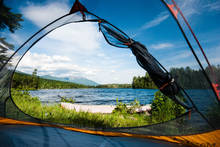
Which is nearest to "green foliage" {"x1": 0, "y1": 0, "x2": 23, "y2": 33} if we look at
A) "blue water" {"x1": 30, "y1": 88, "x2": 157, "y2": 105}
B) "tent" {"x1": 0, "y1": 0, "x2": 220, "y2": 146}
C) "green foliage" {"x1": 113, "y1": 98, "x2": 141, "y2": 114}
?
"tent" {"x1": 0, "y1": 0, "x2": 220, "y2": 146}

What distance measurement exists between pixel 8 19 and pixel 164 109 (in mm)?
2968

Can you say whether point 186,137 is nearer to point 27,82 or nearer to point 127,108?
point 127,108

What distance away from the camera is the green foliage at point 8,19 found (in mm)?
1887

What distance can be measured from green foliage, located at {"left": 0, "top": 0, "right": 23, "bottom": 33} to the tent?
0.26 meters

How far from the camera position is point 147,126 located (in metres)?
1.79

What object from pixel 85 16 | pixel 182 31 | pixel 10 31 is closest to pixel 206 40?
pixel 182 31

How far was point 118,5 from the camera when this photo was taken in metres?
1.99

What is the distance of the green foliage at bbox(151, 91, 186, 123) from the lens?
2477 millimetres

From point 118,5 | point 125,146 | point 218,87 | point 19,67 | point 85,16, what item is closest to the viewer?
point 218,87

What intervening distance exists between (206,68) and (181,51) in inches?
12.0

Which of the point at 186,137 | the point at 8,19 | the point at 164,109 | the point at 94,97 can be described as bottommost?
the point at 94,97

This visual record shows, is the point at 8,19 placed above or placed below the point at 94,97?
above

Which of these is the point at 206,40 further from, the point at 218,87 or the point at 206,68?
the point at 218,87

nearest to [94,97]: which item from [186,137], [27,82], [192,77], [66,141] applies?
[27,82]
